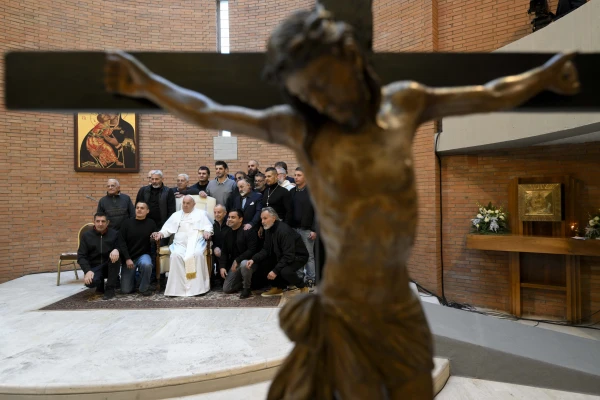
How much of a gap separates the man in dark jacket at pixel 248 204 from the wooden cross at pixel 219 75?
491 centimetres

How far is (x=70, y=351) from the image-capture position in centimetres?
374

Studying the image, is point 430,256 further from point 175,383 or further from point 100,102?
point 100,102

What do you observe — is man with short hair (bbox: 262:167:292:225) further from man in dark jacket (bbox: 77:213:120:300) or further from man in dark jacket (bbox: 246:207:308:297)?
man in dark jacket (bbox: 77:213:120:300)

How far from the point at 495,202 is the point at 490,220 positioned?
448 millimetres

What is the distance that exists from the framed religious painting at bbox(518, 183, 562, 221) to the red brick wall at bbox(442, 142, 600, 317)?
0.27 metres

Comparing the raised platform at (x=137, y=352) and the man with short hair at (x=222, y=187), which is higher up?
the man with short hair at (x=222, y=187)

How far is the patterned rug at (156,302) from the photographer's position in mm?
5435

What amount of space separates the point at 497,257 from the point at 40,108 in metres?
7.30

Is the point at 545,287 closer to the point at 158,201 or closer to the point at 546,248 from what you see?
the point at 546,248

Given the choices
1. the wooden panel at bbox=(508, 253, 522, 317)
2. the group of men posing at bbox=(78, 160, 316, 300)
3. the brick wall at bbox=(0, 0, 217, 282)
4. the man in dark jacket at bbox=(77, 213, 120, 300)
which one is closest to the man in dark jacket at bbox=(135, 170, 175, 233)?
the group of men posing at bbox=(78, 160, 316, 300)

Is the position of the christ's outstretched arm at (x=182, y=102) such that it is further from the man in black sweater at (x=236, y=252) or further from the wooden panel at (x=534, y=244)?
the wooden panel at (x=534, y=244)

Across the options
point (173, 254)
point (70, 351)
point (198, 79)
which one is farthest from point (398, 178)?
point (173, 254)

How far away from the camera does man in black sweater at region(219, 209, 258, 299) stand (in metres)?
6.22

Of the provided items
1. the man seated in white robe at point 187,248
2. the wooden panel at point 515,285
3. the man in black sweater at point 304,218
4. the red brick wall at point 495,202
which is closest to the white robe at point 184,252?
the man seated in white robe at point 187,248
